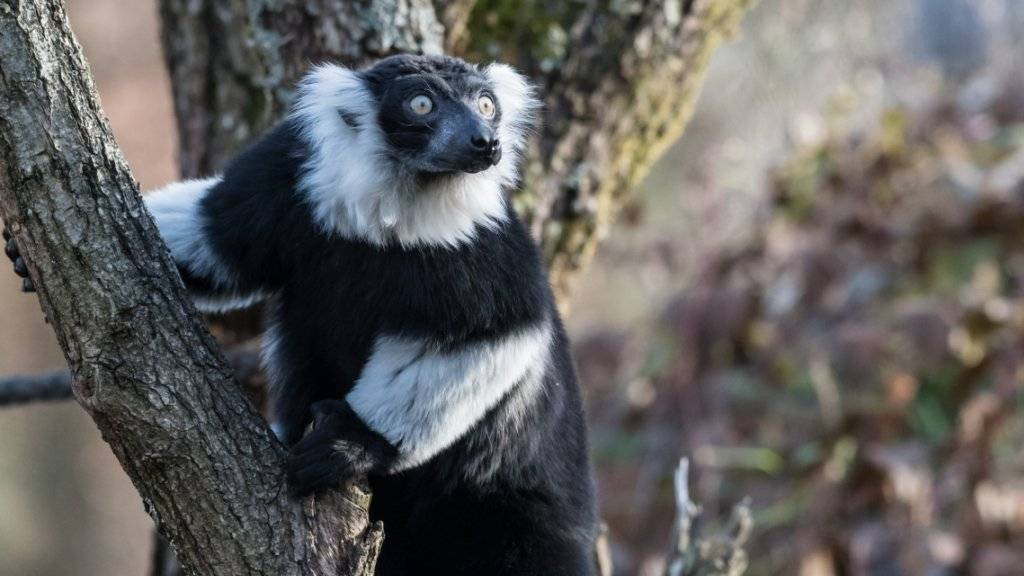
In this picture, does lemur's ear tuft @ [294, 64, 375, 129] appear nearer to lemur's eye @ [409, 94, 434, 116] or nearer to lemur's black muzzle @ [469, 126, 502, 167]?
lemur's eye @ [409, 94, 434, 116]

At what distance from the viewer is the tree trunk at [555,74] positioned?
13.6 ft

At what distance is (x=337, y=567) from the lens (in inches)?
107

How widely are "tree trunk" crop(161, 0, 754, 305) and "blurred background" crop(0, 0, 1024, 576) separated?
7.21 ft

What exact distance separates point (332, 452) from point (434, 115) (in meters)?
0.94

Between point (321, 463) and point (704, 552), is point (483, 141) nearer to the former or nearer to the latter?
point (321, 463)

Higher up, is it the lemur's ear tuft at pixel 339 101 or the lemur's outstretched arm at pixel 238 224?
the lemur's ear tuft at pixel 339 101

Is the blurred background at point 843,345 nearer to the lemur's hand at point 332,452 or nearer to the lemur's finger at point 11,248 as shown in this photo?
the lemur's hand at point 332,452

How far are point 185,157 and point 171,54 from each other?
0.39 meters

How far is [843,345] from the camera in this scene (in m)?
5.96

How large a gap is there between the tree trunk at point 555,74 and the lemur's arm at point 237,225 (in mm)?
857

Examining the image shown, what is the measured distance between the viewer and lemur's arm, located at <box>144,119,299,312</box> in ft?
10.2

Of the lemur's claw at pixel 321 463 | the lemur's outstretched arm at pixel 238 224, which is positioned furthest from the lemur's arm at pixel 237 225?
the lemur's claw at pixel 321 463

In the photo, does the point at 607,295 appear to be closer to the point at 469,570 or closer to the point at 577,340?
the point at 577,340

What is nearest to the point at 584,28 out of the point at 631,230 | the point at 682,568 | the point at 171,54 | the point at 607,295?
the point at 171,54
